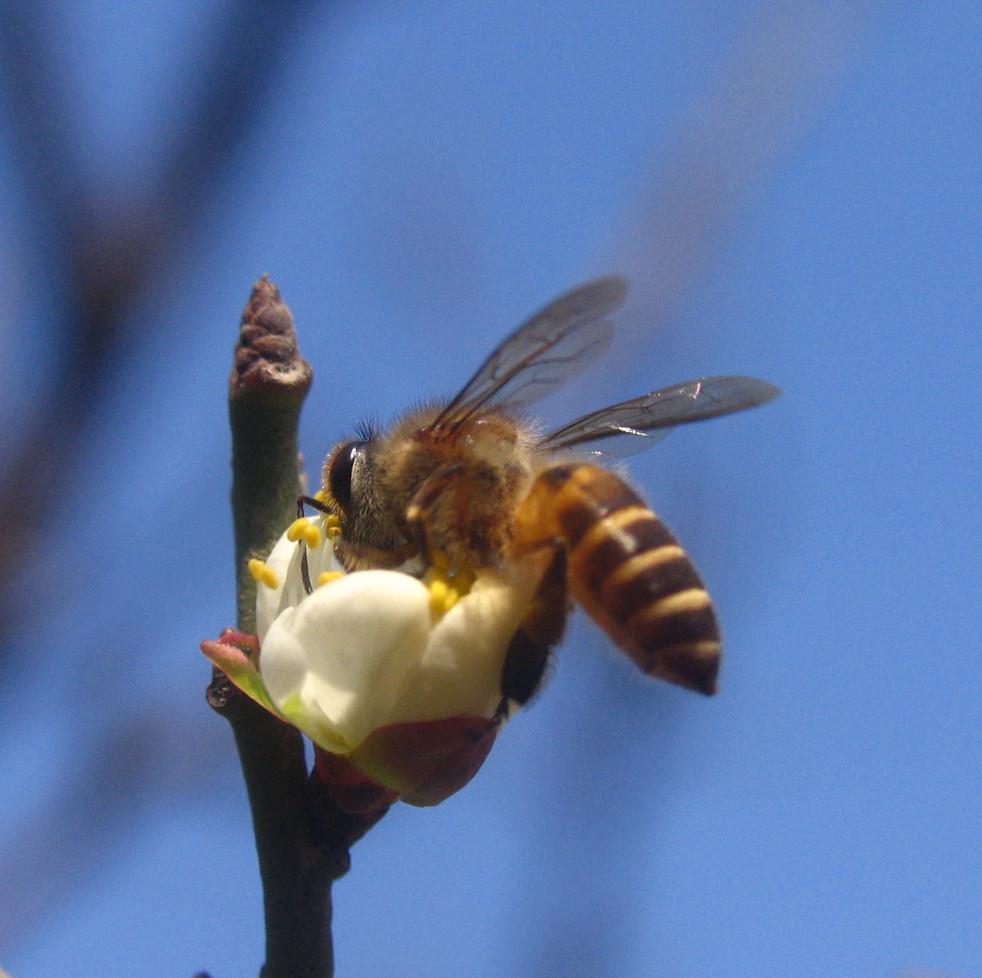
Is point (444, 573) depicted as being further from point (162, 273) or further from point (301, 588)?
point (162, 273)

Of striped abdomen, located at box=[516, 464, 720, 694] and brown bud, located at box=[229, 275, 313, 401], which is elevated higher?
brown bud, located at box=[229, 275, 313, 401]

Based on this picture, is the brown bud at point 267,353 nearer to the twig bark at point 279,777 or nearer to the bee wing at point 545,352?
the twig bark at point 279,777

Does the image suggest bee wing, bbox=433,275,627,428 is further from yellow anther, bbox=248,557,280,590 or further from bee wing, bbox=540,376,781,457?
yellow anther, bbox=248,557,280,590

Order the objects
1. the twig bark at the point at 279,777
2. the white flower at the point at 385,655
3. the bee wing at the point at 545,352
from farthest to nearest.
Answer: the bee wing at the point at 545,352
the white flower at the point at 385,655
the twig bark at the point at 279,777

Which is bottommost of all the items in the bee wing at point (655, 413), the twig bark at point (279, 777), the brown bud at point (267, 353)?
the twig bark at point (279, 777)

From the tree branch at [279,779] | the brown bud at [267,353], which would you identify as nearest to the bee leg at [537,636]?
the tree branch at [279,779]

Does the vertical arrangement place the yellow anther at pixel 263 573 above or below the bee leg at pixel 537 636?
above

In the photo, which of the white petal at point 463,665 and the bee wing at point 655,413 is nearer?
the white petal at point 463,665

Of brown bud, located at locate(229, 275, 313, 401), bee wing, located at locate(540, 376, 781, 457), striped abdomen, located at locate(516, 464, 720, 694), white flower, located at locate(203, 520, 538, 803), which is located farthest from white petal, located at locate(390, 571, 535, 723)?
bee wing, located at locate(540, 376, 781, 457)

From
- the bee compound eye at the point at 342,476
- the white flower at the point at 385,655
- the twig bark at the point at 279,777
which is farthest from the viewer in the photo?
the bee compound eye at the point at 342,476
